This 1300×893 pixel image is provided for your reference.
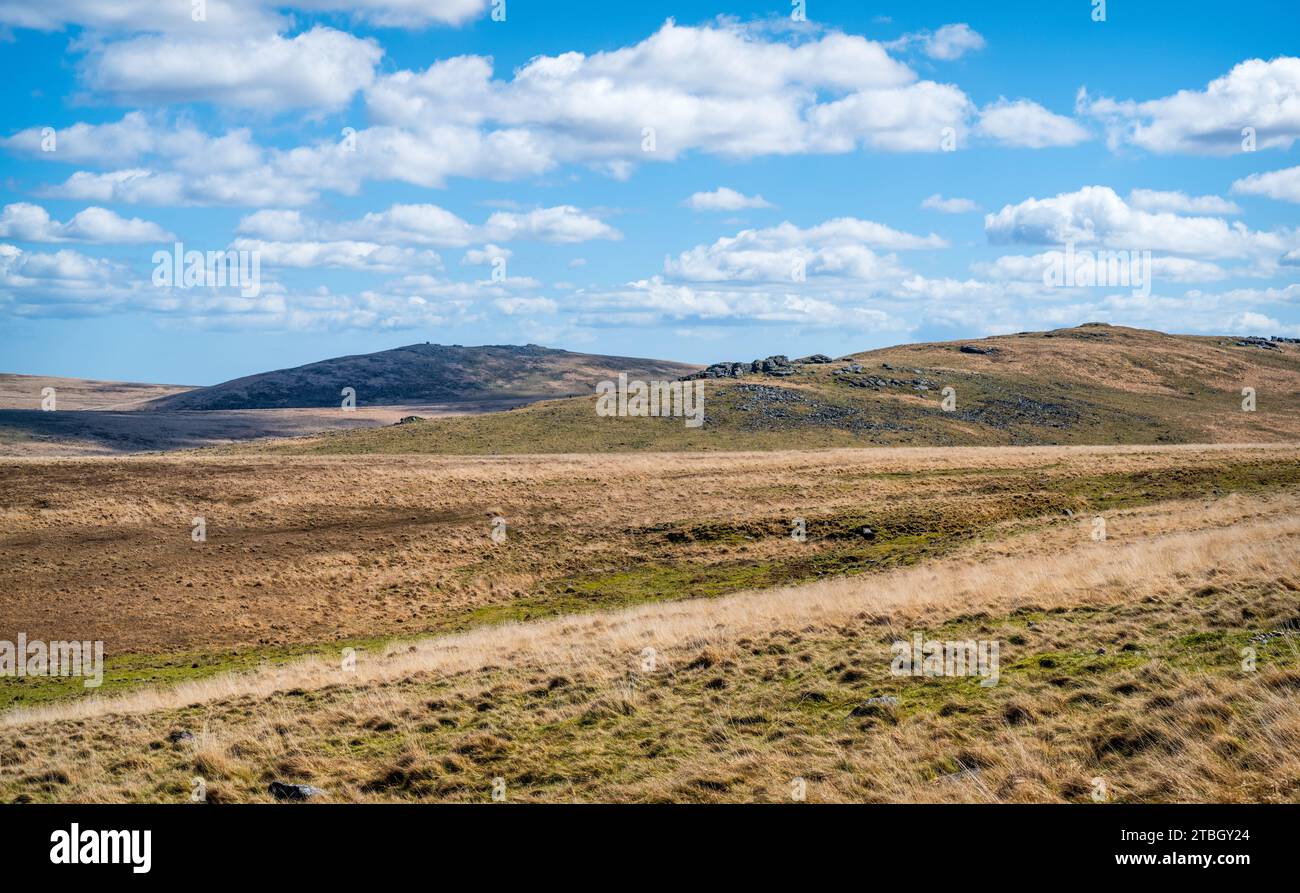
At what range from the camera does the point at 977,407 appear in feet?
428

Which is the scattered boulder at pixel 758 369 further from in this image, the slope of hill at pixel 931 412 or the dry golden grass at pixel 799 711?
the dry golden grass at pixel 799 711

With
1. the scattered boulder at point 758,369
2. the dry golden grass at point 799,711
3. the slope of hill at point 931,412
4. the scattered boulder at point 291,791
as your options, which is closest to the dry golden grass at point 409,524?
the dry golden grass at point 799,711

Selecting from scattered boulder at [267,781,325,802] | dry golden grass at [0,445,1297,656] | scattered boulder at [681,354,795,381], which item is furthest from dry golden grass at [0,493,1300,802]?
scattered boulder at [681,354,795,381]

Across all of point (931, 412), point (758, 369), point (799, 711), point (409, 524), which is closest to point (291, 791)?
point (799, 711)

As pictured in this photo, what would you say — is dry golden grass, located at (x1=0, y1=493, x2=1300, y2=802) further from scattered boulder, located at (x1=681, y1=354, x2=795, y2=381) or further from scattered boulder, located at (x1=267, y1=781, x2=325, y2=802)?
scattered boulder, located at (x1=681, y1=354, x2=795, y2=381)

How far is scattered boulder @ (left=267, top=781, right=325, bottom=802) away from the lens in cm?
1270

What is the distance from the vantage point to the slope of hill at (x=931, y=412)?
10744 centimetres

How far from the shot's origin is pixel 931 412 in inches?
4914

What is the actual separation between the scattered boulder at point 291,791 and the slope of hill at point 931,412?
84457mm

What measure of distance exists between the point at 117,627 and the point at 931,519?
33.5m

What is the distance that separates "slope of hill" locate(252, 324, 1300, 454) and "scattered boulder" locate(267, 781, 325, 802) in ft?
277

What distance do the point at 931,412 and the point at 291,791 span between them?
120 m
